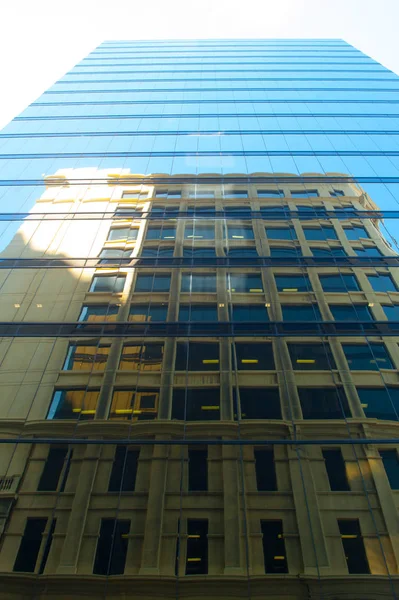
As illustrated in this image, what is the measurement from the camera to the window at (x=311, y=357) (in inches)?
445

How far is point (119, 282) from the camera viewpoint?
551 inches

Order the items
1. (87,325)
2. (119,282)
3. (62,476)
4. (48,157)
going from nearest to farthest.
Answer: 1. (62,476)
2. (87,325)
3. (119,282)
4. (48,157)

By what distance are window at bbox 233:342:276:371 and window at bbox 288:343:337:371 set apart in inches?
29.3

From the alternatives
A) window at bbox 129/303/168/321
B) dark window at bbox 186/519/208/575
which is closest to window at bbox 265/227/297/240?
window at bbox 129/303/168/321

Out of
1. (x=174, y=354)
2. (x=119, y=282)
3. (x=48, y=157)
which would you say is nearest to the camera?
(x=174, y=354)

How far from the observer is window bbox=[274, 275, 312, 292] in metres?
13.9

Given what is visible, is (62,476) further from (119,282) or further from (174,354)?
(119,282)

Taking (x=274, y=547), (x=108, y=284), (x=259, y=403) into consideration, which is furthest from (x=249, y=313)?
(x=274, y=547)

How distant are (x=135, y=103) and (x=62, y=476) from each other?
29.0 metres

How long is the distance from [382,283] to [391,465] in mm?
7372

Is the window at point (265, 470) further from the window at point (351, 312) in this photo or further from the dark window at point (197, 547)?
the window at point (351, 312)

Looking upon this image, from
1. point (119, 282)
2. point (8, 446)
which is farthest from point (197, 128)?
point (8, 446)

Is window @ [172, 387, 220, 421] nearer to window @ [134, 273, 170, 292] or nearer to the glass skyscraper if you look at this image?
the glass skyscraper

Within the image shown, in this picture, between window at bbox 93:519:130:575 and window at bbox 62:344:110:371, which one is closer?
window at bbox 93:519:130:575
